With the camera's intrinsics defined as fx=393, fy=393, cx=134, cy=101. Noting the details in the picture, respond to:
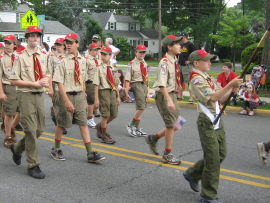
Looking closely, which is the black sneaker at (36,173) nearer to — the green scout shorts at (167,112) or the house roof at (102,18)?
the green scout shorts at (167,112)

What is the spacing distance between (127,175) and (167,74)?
1.69 m

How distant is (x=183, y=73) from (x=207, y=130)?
8.29m

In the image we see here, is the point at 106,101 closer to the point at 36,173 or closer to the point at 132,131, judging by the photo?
the point at 132,131

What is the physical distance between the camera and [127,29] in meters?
66.9

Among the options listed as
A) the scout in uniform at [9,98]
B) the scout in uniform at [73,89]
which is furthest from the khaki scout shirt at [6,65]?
the scout in uniform at [73,89]

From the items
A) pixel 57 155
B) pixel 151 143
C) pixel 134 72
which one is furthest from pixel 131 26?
pixel 57 155

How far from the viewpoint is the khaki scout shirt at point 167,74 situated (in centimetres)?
607

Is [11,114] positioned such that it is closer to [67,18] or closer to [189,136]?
[189,136]

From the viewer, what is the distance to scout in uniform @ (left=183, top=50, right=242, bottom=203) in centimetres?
448

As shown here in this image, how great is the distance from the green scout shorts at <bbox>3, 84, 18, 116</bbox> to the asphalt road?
705mm

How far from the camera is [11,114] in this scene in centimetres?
744

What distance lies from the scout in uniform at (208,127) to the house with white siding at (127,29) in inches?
2341

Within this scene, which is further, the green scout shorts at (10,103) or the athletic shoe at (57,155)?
the green scout shorts at (10,103)

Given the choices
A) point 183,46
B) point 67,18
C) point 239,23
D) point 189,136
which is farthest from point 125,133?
point 67,18
